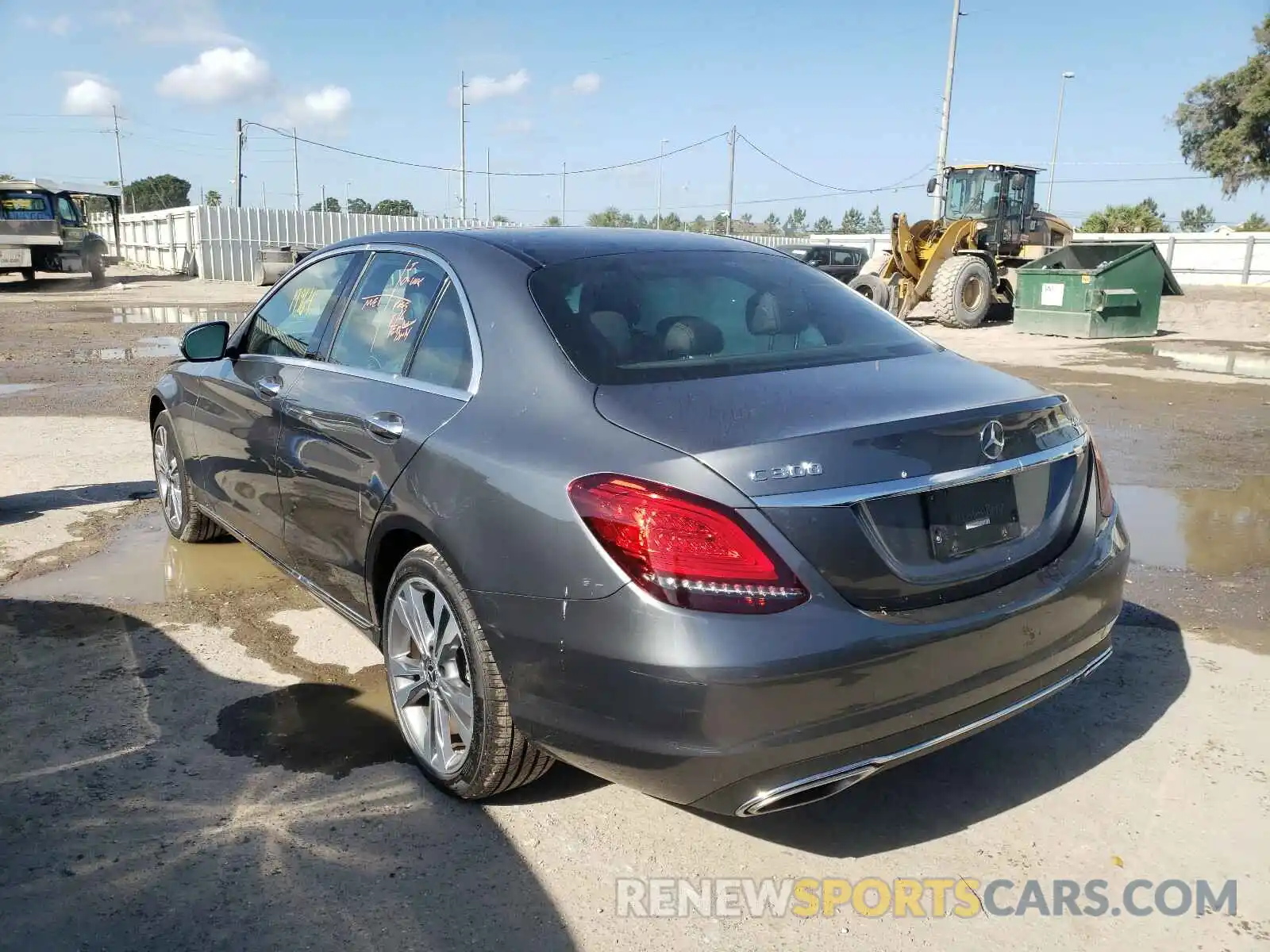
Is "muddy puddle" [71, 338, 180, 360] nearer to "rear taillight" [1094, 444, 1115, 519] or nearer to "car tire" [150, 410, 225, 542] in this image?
"car tire" [150, 410, 225, 542]

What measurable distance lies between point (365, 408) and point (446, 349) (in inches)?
14.7

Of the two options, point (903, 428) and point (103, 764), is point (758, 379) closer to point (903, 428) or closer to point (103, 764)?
point (903, 428)

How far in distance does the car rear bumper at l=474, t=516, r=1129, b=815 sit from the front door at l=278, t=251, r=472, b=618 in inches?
29.0

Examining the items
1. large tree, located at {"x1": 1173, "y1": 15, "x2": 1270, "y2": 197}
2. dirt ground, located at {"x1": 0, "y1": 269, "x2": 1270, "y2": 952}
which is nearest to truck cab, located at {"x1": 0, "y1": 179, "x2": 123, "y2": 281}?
dirt ground, located at {"x1": 0, "y1": 269, "x2": 1270, "y2": 952}

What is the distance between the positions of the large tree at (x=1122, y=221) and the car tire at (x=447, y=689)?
57.3 meters

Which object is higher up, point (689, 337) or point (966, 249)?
point (966, 249)

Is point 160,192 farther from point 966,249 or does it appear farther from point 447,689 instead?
point 447,689

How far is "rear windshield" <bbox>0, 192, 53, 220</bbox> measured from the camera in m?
30.4

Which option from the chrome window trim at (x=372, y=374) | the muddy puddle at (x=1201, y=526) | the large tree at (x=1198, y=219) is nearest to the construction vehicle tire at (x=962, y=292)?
the muddy puddle at (x=1201, y=526)

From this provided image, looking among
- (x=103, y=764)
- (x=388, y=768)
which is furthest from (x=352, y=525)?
(x=103, y=764)

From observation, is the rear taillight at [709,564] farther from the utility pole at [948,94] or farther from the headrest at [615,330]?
the utility pole at [948,94]

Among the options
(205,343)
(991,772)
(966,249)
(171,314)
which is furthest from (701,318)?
(171,314)

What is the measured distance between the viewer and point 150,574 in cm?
502

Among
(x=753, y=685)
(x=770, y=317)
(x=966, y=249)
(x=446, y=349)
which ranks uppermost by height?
(x=966, y=249)
